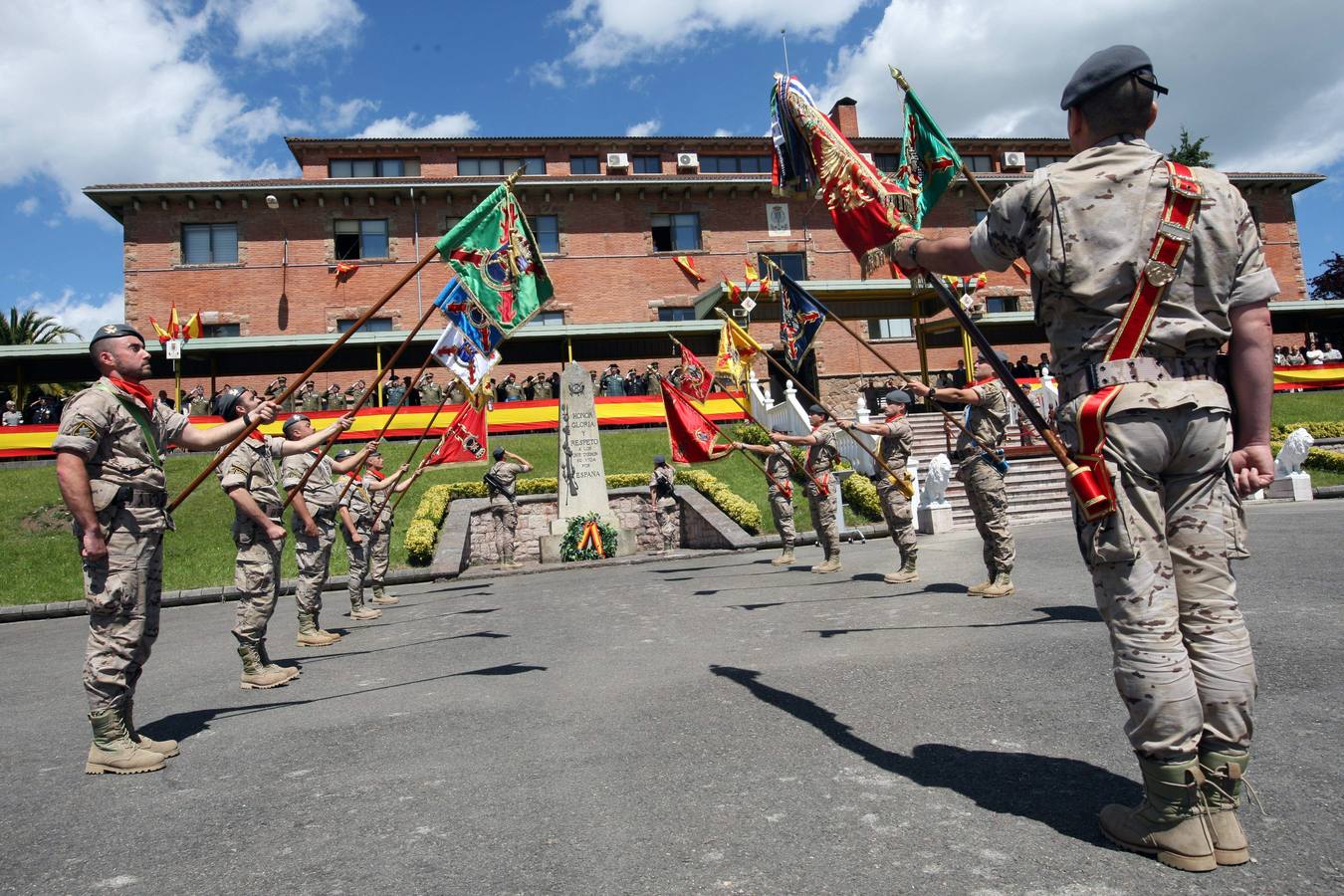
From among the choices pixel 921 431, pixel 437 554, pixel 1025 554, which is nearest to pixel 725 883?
pixel 1025 554

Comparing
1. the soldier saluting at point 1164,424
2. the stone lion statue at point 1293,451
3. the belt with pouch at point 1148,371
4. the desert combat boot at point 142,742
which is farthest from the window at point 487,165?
the belt with pouch at point 1148,371

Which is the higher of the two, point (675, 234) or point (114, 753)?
point (675, 234)

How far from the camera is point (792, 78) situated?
5199 mm

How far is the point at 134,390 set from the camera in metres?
4.77

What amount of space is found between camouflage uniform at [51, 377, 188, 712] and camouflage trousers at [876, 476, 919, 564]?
6.93 meters

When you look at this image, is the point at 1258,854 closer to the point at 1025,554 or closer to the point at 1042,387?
the point at 1025,554

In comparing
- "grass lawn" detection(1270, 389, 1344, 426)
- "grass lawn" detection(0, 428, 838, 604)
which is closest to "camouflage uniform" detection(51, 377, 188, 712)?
"grass lawn" detection(0, 428, 838, 604)

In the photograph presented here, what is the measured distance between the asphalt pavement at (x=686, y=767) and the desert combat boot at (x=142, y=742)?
0.12 m

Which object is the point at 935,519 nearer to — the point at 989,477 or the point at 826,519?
the point at 826,519

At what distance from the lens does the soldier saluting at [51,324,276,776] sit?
4.35 m

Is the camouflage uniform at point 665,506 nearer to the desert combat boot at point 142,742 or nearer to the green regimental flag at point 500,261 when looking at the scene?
the green regimental flag at point 500,261

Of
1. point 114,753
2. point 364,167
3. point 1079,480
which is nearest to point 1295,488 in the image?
point 1079,480

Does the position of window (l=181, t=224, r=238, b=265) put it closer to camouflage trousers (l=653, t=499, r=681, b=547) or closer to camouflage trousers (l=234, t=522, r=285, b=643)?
camouflage trousers (l=653, t=499, r=681, b=547)

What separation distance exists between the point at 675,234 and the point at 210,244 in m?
18.7
